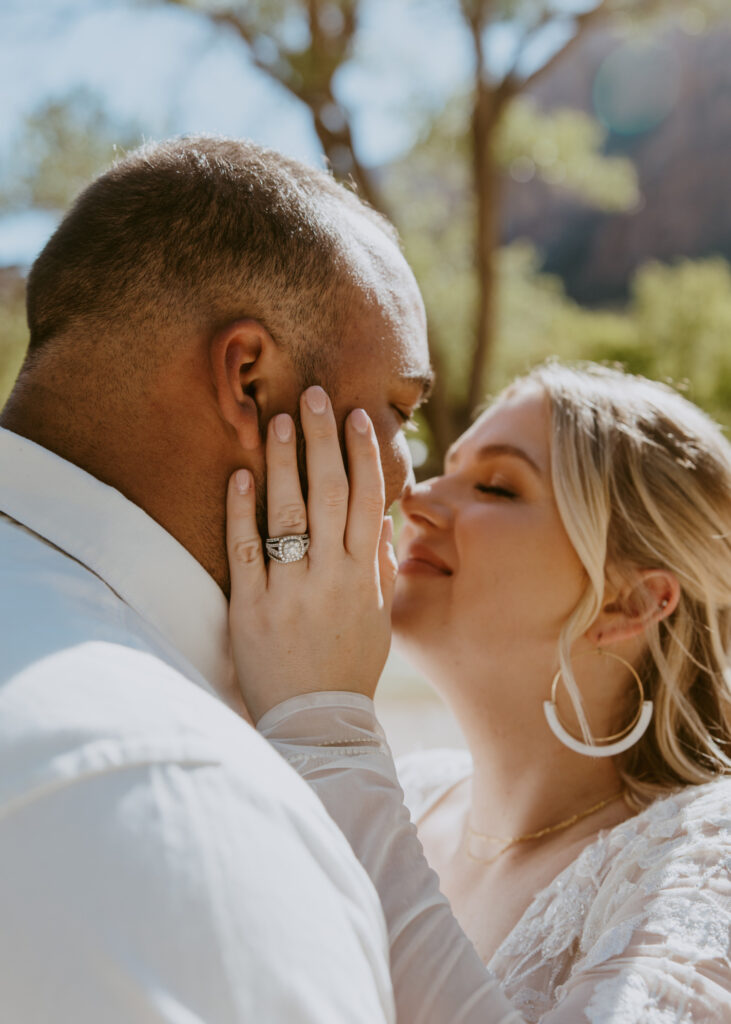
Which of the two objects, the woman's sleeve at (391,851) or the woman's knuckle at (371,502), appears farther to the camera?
the woman's knuckle at (371,502)

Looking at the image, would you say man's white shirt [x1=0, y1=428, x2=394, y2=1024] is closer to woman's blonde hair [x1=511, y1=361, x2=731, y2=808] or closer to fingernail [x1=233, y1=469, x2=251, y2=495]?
fingernail [x1=233, y1=469, x2=251, y2=495]

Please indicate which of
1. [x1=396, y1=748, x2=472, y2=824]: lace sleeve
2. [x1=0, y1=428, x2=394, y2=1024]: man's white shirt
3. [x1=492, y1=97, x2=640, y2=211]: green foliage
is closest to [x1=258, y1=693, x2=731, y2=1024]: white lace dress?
[x1=0, y1=428, x2=394, y2=1024]: man's white shirt

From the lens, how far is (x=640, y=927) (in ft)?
5.99

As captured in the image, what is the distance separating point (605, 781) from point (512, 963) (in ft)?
1.88

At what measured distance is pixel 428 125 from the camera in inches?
478

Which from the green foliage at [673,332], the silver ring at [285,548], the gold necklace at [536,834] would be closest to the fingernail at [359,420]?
the silver ring at [285,548]

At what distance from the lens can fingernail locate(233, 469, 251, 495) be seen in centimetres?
171

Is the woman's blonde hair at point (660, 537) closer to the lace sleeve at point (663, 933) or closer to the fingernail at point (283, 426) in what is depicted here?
the lace sleeve at point (663, 933)

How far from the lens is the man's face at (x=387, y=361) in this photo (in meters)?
1.79

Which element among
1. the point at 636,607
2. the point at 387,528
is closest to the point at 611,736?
the point at 636,607

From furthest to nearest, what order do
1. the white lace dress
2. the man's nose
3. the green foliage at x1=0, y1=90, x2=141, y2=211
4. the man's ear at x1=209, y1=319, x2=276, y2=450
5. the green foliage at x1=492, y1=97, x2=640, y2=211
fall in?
the green foliage at x1=492, y1=97, x2=640, y2=211
the green foliage at x1=0, y1=90, x2=141, y2=211
the man's nose
the man's ear at x1=209, y1=319, x2=276, y2=450
the white lace dress

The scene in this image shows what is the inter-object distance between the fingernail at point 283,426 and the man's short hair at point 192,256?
11cm

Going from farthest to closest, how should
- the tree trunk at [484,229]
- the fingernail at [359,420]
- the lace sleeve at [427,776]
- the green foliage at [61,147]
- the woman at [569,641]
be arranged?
1. the tree trunk at [484,229]
2. the green foliage at [61,147]
3. the lace sleeve at [427,776]
4. the woman at [569,641]
5. the fingernail at [359,420]

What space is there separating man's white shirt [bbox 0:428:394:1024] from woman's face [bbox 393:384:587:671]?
1455 millimetres
